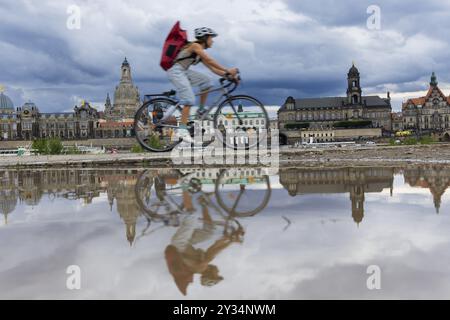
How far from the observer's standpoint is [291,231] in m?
4.14

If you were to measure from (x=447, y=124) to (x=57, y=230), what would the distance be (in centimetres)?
15867

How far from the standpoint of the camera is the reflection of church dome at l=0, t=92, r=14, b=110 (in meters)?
157

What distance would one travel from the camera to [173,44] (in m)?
7.38

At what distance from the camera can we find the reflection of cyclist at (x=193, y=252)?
Answer: 2.95m

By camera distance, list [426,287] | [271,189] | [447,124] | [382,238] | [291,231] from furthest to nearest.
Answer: [447,124], [271,189], [291,231], [382,238], [426,287]

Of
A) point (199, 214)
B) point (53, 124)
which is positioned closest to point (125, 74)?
point (53, 124)

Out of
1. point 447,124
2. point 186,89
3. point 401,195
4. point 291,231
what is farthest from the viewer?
point 447,124

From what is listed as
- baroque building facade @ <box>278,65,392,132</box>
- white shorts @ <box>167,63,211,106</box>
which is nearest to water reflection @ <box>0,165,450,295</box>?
white shorts @ <box>167,63,211,106</box>

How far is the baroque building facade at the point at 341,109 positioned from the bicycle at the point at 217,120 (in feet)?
458

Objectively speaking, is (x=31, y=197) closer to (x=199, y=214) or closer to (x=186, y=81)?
(x=186, y=81)
